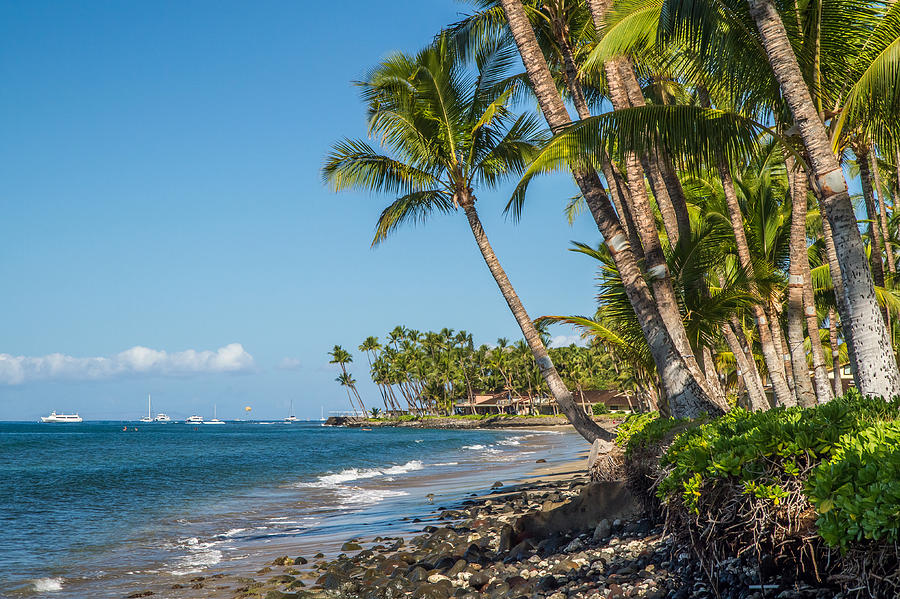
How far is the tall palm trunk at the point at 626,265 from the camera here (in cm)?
882

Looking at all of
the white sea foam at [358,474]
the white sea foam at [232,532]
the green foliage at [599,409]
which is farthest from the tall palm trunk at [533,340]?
the green foliage at [599,409]

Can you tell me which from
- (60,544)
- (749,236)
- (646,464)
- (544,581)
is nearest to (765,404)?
(749,236)

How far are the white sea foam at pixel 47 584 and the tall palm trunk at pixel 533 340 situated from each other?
8.15 m

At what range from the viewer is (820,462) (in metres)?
3.85

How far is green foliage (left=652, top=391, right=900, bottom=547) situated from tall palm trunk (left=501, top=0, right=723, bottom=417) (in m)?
3.11

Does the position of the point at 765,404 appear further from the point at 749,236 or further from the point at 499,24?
the point at 499,24

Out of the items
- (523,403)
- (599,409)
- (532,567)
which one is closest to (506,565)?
(532,567)

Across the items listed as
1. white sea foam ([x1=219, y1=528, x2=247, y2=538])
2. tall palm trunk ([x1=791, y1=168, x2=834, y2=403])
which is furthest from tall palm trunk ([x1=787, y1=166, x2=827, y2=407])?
white sea foam ([x1=219, y1=528, x2=247, y2=538])

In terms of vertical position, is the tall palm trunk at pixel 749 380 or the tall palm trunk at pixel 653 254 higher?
the tall palm trunk at pixel 653 254

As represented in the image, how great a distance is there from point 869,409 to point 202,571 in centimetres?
952

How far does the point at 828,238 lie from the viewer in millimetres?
10438

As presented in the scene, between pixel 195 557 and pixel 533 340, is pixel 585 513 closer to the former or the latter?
pixel 533 340

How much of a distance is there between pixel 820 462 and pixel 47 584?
10.7m

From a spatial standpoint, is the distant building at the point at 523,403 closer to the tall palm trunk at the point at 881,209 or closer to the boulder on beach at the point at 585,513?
the tall palm trunk at the point at 881,209
